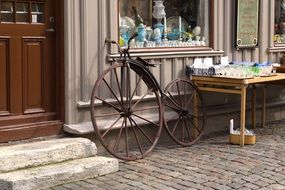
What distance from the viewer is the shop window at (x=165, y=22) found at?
6.87 m

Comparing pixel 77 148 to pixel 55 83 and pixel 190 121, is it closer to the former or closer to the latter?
pixel 55 83

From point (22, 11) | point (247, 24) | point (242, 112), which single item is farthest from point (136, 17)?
point (247, 24)

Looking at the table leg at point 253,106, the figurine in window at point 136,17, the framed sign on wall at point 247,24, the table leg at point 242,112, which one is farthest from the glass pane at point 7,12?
the table leg at point 253,106

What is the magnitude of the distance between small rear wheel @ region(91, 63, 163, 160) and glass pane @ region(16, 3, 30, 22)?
1.01 metres

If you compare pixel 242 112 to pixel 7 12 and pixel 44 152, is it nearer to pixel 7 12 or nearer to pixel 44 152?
pixel 44 152

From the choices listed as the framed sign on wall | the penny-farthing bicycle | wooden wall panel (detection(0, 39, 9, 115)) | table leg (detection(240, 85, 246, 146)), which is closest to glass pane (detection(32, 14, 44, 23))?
wooden wall panel (detection(0, 39, 9, 115))

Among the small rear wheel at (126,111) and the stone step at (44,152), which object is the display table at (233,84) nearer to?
the small rear wheel at (126,111)

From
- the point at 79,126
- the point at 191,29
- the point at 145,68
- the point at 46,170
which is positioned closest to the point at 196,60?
the point at 191,29

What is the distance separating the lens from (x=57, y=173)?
5109 millimetres

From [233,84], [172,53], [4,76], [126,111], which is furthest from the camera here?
[172,53]

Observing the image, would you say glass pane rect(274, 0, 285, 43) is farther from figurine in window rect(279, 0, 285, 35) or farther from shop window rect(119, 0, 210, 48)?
shop window rect(119, 0, 210, 48)

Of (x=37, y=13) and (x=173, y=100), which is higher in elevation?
(x=37, y=13)

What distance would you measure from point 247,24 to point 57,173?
4.17m

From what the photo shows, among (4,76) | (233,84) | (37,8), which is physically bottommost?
(233,84)
